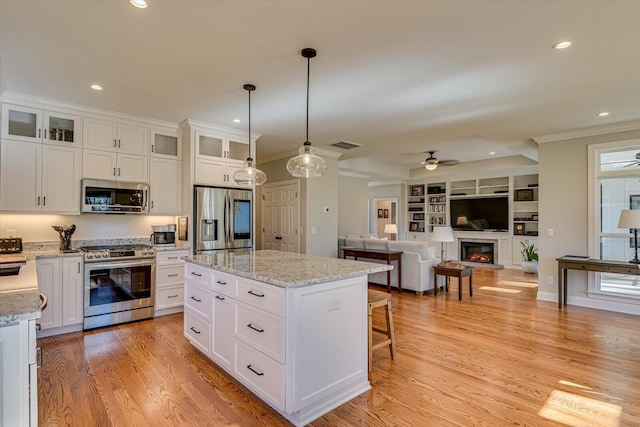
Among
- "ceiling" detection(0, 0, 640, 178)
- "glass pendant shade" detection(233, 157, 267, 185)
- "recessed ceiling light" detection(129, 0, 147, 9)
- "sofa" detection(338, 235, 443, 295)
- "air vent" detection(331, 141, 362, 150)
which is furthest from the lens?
"air vent" detection(331, 141, 362, 150)

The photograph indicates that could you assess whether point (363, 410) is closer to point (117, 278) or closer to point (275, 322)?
point (275, 322)

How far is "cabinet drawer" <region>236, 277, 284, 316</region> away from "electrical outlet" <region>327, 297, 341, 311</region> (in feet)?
1.17

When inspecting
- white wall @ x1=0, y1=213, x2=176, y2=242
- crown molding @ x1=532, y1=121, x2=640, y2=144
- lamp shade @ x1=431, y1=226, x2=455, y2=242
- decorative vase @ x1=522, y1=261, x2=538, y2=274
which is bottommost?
decorative vase @ x1=522, y1=261, x2=538, y2=274

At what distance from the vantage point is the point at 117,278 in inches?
157

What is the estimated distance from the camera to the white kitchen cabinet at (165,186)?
15.0 ft

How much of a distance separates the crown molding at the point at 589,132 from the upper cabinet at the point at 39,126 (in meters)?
6.66

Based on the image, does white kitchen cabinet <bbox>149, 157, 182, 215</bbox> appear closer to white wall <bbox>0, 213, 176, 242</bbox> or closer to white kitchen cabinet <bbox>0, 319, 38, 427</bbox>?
white wall <bbox>0, 213, 176, 242</bbox>

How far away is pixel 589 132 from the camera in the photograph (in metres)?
4.89

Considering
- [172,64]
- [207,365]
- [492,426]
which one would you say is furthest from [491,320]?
[172,64]

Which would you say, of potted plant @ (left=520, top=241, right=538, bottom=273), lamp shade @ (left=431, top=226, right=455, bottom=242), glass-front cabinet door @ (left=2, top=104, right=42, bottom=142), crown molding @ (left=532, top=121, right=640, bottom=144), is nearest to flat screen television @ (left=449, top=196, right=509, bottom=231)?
potted plant @ (left=520, top=241, right=538, bottom=273)

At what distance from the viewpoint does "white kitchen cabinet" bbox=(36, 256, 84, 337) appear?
11.6ft

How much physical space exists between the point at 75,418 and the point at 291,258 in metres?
1.90

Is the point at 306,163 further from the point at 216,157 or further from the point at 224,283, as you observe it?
the point at 216,157

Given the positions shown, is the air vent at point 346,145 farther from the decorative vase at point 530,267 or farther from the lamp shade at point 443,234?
the decorative vase at point 530,267
